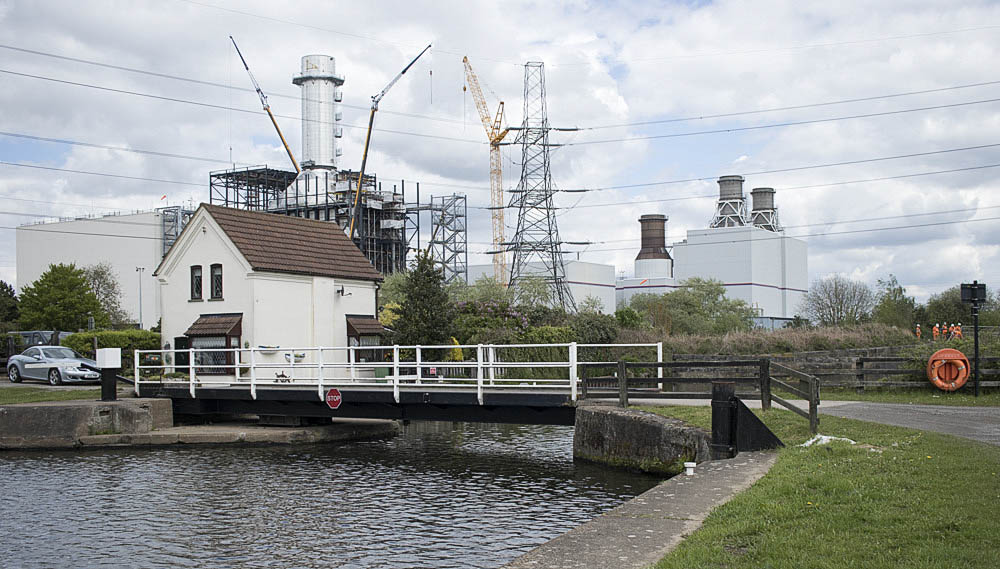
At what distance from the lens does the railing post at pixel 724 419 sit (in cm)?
1395

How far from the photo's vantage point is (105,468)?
20.4 metres

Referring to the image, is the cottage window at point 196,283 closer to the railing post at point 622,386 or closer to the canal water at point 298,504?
the canal water at point 298,504

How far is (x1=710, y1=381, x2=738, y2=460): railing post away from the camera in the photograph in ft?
45.8

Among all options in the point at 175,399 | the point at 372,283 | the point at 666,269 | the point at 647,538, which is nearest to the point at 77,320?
the point at 372,283

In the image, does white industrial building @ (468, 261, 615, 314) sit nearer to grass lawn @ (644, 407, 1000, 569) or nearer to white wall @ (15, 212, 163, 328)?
white wall @ (15, 212, 163, 328)

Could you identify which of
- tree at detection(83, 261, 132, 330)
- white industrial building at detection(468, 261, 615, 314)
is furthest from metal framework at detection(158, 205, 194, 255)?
white industrial building at detection(468, 261, 615, 314)

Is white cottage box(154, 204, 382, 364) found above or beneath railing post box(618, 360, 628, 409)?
above

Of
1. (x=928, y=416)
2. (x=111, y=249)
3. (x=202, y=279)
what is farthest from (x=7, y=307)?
(x=928, y=416)

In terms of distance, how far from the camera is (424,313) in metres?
34.2

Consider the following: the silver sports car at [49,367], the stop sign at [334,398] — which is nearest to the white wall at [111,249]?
the silver sports car at [49,367]

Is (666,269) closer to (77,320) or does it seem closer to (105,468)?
(77,320)

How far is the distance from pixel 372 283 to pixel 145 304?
5977 cm

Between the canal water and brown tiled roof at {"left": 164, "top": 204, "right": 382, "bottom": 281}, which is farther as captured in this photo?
brown tiled roof at {"left": 164, "top": 204, "right": 382, "bottom": 281}

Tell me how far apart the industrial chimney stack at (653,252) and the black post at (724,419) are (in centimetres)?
10654
